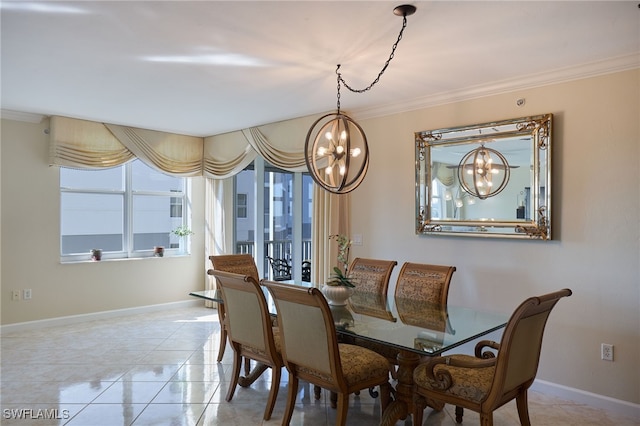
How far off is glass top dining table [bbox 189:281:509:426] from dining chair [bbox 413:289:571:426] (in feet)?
0.44

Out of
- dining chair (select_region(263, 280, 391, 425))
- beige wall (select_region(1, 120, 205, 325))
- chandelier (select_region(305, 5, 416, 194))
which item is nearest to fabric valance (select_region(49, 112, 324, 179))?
beige wall (select_region(1, 120, 205, 325))

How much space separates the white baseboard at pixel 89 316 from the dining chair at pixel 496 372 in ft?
15.2

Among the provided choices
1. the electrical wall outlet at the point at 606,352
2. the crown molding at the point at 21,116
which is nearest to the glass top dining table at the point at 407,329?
the electrical wall outlet at the point at 606,352

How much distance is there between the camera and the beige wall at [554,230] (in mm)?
3166

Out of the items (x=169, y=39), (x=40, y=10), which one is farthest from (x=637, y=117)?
(x=40, y=10)

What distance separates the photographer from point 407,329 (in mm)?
2697

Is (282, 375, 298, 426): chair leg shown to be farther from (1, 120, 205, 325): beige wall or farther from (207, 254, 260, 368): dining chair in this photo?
(1, 120, 205, 325): beige wall

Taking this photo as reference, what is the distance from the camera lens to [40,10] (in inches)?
97.0

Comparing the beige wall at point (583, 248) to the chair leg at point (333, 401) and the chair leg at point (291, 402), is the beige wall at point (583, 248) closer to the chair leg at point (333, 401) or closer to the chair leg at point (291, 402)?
the chair leg at point (333, 401)

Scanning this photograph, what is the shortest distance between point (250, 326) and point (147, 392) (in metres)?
1.09

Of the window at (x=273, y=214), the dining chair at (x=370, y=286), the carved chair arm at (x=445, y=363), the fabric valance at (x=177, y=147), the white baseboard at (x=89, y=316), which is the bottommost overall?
the white baseboard at (x=89, y=316)

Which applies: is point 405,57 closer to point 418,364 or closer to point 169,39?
point 169,39

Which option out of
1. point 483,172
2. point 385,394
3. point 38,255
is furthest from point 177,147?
point 385,394

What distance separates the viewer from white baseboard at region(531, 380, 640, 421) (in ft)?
10.2
